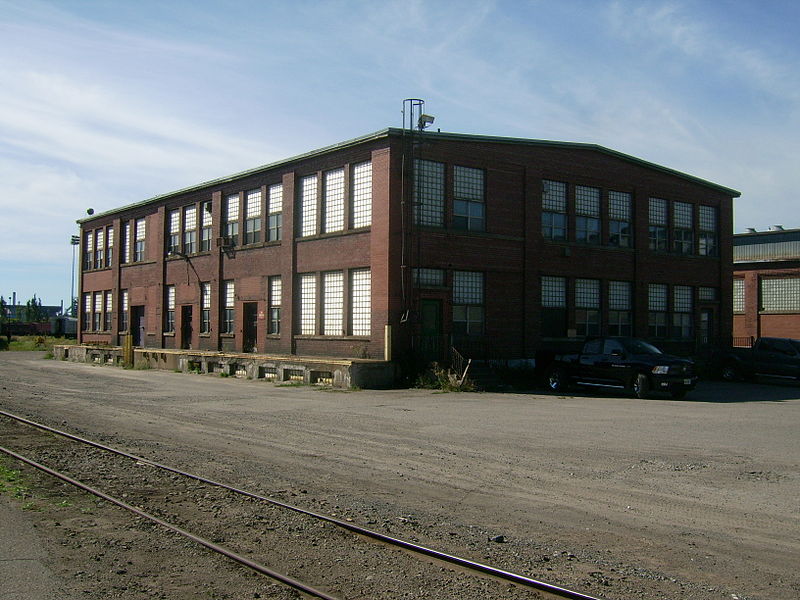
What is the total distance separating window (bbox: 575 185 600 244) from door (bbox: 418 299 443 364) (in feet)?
25.4

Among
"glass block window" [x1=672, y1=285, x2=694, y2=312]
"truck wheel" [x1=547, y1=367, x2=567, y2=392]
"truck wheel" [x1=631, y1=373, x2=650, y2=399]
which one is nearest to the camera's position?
"truck wheel" [x1=631, y1=373, x2=650, y2=399]

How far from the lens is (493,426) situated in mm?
15633

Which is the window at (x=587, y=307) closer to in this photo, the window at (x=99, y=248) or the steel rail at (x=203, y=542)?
the steel rail at (x=203, y=542)

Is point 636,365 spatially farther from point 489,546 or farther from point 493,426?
point 489,546

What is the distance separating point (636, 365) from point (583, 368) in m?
1.85

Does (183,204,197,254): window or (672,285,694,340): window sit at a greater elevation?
(183,204,197,254): window

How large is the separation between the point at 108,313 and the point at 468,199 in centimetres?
2804

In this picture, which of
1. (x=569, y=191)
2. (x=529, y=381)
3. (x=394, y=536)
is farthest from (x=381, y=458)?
(x=569, y=191)

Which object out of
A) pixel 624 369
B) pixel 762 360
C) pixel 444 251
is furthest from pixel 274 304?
pixel 762 360

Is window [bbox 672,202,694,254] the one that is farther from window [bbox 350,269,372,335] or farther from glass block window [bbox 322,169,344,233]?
glass block window [bbox 322,169,344,233]

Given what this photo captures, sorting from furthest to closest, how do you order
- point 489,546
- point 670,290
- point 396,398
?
point 670,290 < point 396,398 < point 489,546

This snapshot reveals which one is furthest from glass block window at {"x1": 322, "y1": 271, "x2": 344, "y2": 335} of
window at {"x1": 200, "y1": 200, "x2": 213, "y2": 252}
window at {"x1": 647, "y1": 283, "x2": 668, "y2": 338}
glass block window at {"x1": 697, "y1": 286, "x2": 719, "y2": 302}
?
glass block window at {"x1": 697, "y1": 286, "x2": 719, "y2": 302}

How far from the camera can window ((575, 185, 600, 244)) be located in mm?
31188

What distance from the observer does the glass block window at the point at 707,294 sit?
35.8 metres
